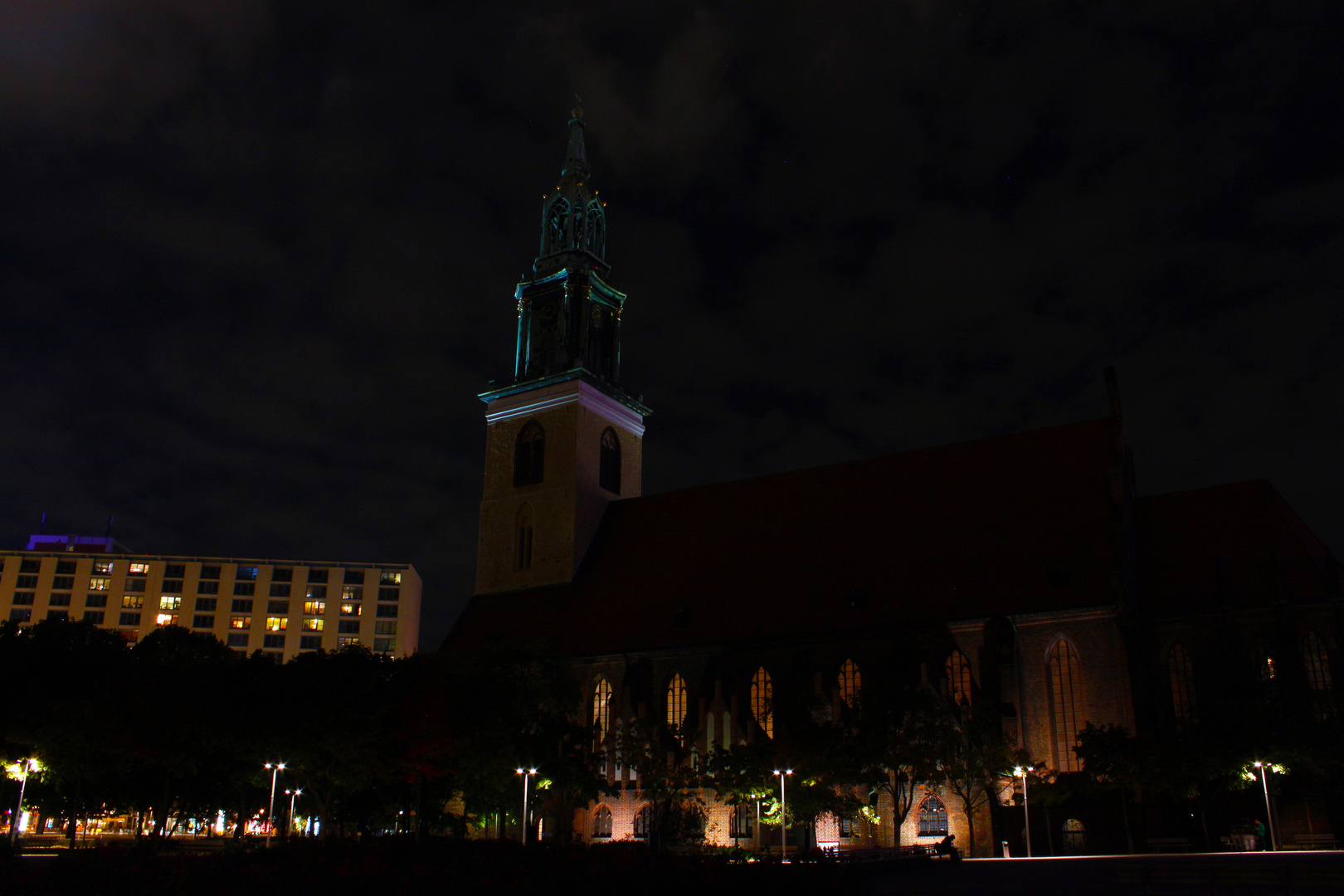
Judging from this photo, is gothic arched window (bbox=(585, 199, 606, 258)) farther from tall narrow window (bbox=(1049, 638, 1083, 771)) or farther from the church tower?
tall narrow window (bbox=(1049, 638, 1083, 771))

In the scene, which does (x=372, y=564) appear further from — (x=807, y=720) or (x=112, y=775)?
(x=807, y=720)

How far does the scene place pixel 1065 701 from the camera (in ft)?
149

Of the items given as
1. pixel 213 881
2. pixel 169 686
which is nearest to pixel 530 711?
pixel 169 686

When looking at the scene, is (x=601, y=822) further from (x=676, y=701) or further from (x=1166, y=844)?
(x=1166, y=844)

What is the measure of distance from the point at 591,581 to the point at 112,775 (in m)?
24.8

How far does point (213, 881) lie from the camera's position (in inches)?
818

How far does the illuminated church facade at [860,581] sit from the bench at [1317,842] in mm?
4055

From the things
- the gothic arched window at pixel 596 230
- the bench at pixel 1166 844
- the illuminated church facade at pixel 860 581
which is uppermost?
the gothic arched window at pixel 596 230

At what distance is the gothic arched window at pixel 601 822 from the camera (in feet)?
177

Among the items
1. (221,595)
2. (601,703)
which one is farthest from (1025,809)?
(221,595)

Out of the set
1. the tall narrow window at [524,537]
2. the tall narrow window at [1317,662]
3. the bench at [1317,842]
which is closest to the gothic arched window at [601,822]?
the tall narrow window at [524,537]

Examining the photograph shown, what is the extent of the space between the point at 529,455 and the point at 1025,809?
36.0 metres

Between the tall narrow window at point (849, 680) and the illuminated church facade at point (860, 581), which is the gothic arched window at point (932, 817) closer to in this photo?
the illuminated church facade at point (860, 581)

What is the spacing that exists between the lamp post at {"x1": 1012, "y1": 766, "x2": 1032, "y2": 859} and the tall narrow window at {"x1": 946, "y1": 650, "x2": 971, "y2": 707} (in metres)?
4.69
